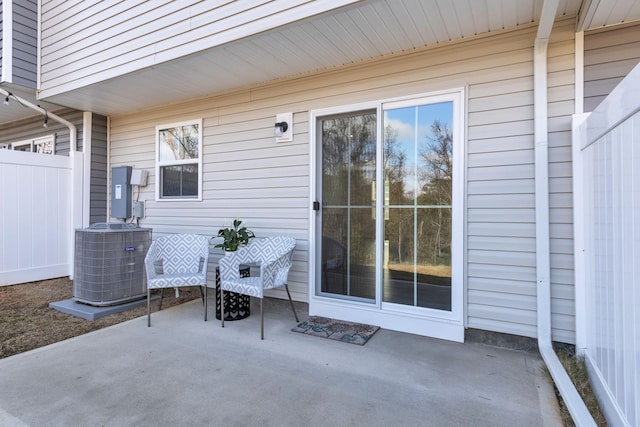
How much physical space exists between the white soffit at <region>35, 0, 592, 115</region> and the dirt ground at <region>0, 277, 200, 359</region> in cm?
260

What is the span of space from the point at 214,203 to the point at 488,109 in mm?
3304

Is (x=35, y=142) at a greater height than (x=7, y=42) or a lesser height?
lesser

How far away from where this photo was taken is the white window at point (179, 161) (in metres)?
4.65

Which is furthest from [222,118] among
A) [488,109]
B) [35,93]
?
[488,109]

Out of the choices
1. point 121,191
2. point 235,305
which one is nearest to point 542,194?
point 235,305

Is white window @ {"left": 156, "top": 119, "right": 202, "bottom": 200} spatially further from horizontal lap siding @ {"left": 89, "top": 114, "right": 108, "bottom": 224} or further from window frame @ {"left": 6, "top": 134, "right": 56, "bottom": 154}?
window frame @ {"left": 6, "top": 134, "right": 56, "bottom": 154}

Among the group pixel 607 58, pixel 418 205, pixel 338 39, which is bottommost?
pixel 418 205

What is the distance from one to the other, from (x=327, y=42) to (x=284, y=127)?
1.11 metres

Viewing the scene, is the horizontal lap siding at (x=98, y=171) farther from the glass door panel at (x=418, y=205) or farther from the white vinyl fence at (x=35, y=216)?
the glass door panel at (x=418, y=205)

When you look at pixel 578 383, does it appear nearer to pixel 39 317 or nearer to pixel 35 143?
pixel 39 317

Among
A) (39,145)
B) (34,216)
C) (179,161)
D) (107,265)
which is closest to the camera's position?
(107,265)

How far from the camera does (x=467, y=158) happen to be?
2932 millimetres

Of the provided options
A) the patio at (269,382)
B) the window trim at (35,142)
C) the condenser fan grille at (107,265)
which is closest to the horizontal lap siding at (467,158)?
the patio at (269,382)

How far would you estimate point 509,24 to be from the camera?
8.86ft
